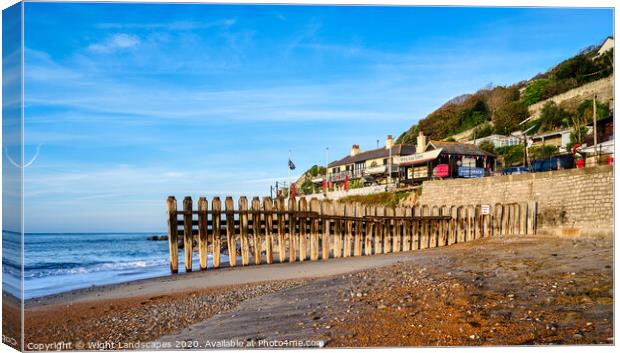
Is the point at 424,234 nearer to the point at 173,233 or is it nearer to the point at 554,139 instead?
the point at 554,139

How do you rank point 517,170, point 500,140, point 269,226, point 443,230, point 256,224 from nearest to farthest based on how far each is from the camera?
point 256,224 < point 269,226 < point 443,230 < point 500,140 < point 517,170

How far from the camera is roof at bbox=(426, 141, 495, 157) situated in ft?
61.9

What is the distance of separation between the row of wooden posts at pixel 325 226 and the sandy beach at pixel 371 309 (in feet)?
7.79

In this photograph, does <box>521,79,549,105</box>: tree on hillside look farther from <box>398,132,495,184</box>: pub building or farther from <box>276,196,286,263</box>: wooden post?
<box>398,132,495,184</box>: pub building

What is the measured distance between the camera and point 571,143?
43.3 feet

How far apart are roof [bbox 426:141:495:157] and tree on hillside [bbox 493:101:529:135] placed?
3307mm

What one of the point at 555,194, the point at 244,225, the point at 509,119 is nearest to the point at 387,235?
the point at 244,225

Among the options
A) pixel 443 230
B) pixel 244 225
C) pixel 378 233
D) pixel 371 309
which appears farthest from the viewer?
pixel 443 230

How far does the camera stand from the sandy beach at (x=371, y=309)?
5641 millimetres

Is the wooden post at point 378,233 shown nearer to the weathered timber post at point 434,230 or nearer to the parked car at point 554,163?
the weathered timber post at point 434,230

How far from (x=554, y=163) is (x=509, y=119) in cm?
172

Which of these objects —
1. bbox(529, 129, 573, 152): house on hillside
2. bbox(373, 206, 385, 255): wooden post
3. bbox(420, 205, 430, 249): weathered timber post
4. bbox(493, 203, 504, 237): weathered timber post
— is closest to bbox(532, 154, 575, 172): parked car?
bbox(529, 129, 573, 152): house on hillside

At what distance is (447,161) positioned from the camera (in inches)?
870

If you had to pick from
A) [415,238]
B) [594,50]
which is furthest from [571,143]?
[594,50]
